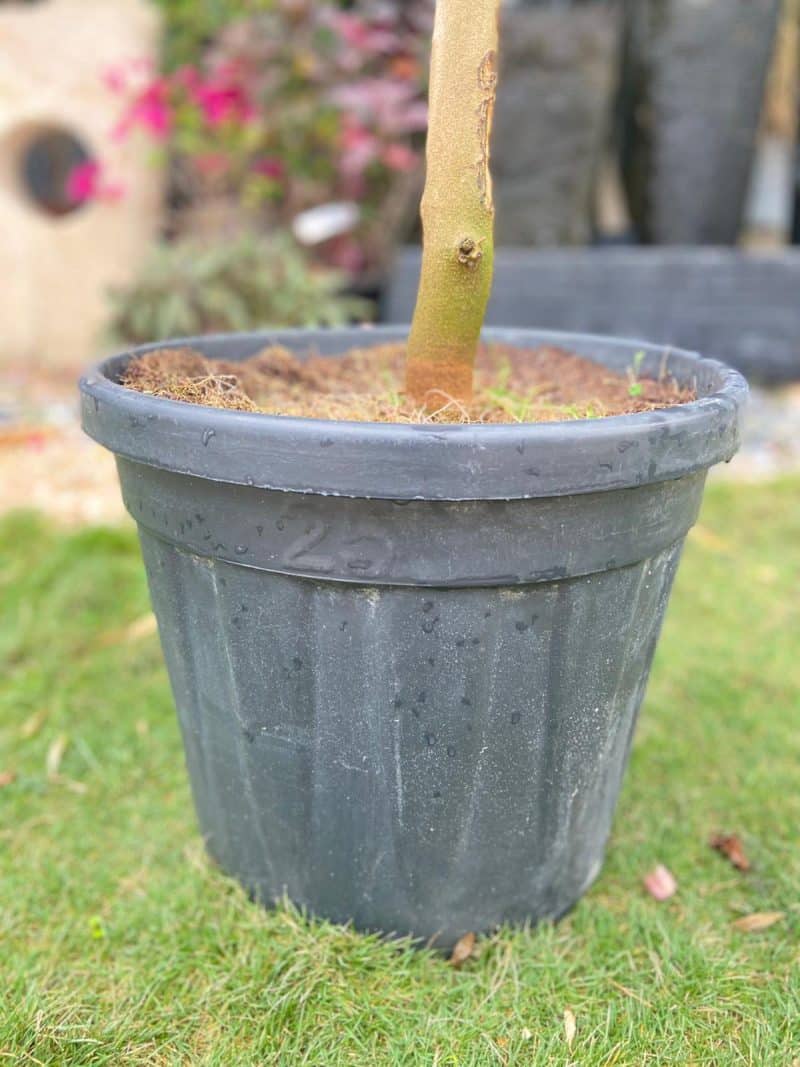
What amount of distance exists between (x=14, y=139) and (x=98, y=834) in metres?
4.63

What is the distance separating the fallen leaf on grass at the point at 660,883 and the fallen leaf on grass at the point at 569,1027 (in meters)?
0.31

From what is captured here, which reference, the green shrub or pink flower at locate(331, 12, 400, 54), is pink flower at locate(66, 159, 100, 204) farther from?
pink flower at locate(331, 12, 400, 54)

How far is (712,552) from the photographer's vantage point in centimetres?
282

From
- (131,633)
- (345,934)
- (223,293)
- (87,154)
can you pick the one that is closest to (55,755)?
(131,633)

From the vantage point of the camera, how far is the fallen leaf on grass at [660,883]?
141 centimetres

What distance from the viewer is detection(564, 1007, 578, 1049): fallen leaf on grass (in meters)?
1.12

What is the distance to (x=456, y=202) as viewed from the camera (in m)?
1.17

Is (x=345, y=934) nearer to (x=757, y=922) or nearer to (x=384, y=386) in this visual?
(x=757, y=922)

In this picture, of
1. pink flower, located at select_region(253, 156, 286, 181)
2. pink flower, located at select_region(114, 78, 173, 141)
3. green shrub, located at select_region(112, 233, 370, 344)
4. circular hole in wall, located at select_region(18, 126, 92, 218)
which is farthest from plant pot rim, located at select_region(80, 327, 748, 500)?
circular hole in wall, located at select_region(18, 126, 92, 218)

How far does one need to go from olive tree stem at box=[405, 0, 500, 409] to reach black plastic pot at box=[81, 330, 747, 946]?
35cm

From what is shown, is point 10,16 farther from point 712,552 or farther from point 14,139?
point 712,552

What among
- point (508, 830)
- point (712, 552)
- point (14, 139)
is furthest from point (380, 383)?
point (14, 139)

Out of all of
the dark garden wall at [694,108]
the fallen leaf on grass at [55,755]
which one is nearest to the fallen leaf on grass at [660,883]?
the fallen leaf on grass at [55,755]

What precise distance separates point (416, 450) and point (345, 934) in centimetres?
74
